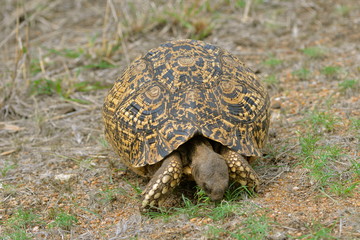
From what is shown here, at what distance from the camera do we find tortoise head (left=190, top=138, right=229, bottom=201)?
341 cm

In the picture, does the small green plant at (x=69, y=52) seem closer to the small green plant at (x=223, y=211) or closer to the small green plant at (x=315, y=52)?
the small green plant at (x=315, y=52)

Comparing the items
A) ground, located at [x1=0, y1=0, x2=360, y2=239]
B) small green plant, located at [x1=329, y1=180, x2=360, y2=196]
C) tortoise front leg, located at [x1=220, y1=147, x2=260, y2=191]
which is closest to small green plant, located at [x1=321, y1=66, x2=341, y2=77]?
ground, located at [x1=0, y1=0, x2=360, y2=239]

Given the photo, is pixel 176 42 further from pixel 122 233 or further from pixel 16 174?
pixel 16 174

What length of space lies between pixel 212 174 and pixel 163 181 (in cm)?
39

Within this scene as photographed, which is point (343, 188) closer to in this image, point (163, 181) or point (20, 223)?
point (163, 181)

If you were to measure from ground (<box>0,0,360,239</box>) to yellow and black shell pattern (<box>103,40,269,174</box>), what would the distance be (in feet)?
1.41

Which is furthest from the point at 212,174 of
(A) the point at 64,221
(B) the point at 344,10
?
(B) the point at 344,10

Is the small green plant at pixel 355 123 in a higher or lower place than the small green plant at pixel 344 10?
higher

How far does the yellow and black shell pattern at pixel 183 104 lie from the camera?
Result: 12.0 feet

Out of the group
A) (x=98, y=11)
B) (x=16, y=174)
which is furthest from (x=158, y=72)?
(x=98, y=11)

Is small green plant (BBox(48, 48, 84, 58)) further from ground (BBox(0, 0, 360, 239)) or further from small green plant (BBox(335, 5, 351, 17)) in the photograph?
small green plant (BBox(335, 5, 351, 17))

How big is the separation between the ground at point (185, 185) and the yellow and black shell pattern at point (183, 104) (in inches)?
17.0

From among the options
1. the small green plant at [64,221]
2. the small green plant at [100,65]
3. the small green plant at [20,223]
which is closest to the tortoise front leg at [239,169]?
the small green plant at [64,221]

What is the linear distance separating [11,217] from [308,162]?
8.24ft
